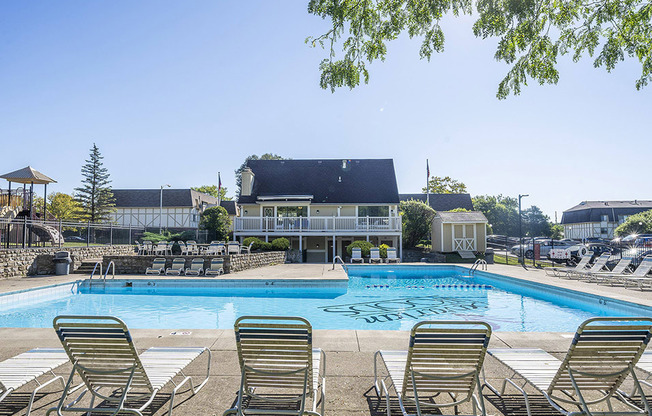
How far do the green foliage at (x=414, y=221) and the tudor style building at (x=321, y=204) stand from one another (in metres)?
2.04

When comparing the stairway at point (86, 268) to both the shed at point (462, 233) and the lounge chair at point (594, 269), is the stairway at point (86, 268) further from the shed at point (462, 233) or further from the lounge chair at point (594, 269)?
the shed at point (462, 233)

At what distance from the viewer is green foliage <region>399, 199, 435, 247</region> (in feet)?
93.8

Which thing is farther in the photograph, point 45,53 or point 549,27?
point 45,53

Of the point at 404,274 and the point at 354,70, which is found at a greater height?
the point at 354,70

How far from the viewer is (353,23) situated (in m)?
5.50

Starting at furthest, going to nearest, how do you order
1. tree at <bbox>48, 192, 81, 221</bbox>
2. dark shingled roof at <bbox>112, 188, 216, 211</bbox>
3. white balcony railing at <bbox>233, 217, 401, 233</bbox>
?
dark shingled roof at <bbox>112, 188, 216, 211</bbox>
tree at <bbox>48, 192, 81, 221</bbox>
white balcony railing at <bbox>233, 217, 401, 233</bbox>

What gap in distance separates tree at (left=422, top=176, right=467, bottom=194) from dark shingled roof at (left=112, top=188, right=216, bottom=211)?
97.4 feet

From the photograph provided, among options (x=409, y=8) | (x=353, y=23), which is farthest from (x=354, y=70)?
(x=409, y=8)

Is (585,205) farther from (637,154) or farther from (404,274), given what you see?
(404,274)

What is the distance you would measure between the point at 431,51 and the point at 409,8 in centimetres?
71

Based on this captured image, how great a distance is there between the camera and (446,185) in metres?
48.5

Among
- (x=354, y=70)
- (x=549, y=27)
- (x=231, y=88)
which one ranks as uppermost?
(x=231, y=88)

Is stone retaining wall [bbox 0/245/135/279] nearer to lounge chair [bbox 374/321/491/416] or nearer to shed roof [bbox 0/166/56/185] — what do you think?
shed roof [bbox 0/166/56/185]

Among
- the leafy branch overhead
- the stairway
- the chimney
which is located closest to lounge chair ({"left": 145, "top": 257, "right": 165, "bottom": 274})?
the stairway
